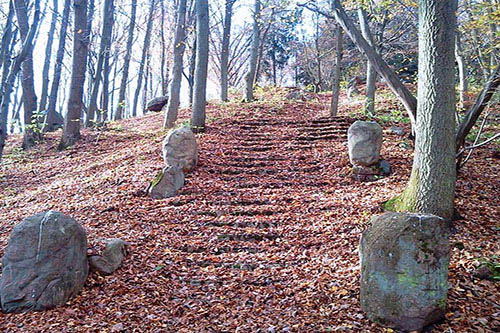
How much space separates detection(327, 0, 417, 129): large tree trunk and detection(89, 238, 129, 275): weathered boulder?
16.1 ft

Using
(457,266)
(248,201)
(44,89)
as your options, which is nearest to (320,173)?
(248,201)

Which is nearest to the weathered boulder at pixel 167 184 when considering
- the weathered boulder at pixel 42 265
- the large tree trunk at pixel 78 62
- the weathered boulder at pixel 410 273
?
the weathered boulder at pixel 42 265

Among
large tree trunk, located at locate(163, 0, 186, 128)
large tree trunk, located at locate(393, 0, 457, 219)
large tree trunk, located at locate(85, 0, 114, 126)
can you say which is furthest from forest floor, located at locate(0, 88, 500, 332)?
large tree trunk, located at locate(85, 0, 114, 126)

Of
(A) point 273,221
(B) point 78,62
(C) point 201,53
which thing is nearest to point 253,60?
(C) point 201,53

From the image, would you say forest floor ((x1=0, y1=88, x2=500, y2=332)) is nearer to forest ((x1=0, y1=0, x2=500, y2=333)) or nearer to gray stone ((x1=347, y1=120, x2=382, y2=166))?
forest ((x1=0, y1=0, x2=500, y2=333))

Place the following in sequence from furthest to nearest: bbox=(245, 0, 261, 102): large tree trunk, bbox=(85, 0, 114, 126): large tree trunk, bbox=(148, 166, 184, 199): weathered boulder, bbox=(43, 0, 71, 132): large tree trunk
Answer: bbox=(245, 0, 261, 102): large tree trunk → bbox=(43, 0, 71, 132): large tree trunk → bbox=(85, 0, 114, 126): large tree trunk → bbox=(148, 166, 184, 199): weathered boulder

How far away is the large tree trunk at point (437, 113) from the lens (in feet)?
15.6

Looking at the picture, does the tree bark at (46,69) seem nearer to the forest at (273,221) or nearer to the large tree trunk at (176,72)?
the forest at (273,221)

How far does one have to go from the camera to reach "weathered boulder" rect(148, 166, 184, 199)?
700cm

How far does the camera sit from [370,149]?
736 centimetres

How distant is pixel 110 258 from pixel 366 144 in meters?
5.32

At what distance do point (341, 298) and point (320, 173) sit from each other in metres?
4.35

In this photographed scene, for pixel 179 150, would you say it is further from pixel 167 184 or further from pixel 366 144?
A: pixel 366 144

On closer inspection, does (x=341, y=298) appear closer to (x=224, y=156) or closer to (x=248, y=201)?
(x=248, y=201)
